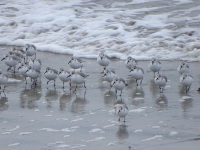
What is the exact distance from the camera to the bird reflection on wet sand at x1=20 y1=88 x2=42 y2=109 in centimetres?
972

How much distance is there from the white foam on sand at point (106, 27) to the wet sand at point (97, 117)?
2.16 meters

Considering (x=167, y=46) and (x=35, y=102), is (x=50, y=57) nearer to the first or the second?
(x=167, y=46)

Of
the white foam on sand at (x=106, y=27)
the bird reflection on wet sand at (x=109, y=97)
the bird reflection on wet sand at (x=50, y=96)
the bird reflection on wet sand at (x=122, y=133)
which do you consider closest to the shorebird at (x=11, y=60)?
the bird reflection on wet sand at (x=50, y=96)

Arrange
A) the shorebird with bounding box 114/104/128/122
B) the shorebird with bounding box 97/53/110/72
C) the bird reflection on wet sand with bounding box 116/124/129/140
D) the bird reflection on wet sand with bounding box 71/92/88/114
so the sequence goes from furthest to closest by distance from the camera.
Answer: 1. the shorebird with bounding box 97/53/110/72
2. the bird reflection on wet sand with bounding box 71/92/88/114
3. the shorebird with bounding box 114/104/128/122
4. the bird reflection on wet sand with bounding box 116/124/129/140

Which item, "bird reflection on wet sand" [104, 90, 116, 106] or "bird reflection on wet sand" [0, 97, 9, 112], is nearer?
"bird reflection on wet sand" [0, 97, 9, 112]

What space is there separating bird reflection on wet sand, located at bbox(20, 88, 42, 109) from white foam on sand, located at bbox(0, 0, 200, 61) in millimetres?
3236

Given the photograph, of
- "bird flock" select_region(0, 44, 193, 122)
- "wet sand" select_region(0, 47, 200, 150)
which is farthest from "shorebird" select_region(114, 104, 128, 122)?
"bird flock" select_region(0, 44, 193, 122)

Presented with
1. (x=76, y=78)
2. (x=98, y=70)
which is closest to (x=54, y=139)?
(x=76, y=78)

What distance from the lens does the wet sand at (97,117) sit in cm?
764

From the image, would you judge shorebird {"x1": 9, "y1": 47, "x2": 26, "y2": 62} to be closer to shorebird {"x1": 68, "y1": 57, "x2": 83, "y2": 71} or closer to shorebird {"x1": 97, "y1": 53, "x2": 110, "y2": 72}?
shorebird {"x1": 68, "y1": 57, "x2": 83, "y2": 71}

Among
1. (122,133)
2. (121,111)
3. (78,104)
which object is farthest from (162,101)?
(122,133)

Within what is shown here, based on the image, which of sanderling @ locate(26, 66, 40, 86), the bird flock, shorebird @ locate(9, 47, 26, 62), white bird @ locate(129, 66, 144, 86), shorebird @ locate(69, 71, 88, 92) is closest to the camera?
the bird flock

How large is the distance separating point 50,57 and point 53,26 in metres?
3.00

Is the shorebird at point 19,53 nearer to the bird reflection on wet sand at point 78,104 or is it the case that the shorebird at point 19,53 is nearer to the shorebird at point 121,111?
the bird reflection on wet sand at point 78,104
